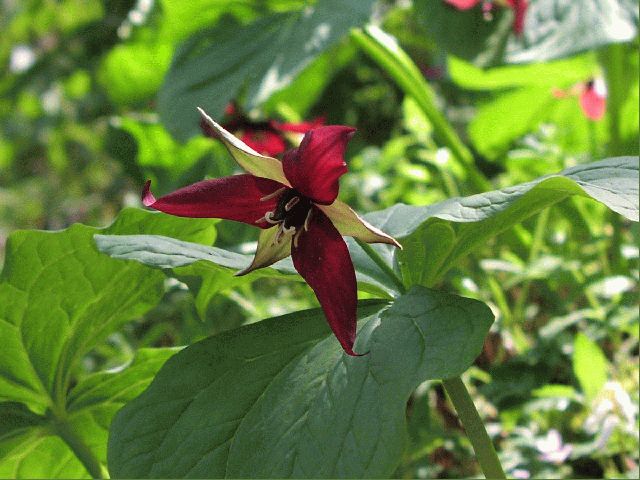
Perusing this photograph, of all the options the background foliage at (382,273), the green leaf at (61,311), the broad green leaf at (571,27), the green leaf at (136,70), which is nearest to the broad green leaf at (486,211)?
the background foliage at (382,273)

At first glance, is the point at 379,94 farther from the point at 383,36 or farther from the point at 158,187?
the point at 383,36

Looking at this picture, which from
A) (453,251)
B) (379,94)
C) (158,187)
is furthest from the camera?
(379,94)

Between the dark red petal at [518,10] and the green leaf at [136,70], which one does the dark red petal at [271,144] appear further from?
the green leaf at [136,70]

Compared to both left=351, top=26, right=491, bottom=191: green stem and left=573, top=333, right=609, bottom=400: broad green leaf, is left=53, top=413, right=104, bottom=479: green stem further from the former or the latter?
left=351, top=26, right=491, bottom=191: green stem

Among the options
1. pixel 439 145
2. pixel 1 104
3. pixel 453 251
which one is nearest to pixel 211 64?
pixel 439 145

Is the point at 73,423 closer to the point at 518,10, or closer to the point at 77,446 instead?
the point at 77,446

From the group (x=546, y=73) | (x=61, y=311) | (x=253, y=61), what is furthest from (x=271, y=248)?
(x=546, y=73)

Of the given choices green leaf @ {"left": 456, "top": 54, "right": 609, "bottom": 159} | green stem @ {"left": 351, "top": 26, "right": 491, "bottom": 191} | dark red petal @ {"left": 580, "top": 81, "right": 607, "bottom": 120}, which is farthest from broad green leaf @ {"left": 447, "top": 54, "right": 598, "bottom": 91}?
green stem @ {"left": 351, "top": 26, "right": 491, "bottom": 191}
